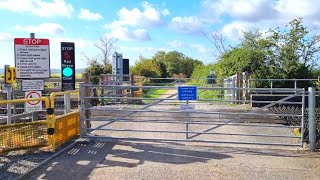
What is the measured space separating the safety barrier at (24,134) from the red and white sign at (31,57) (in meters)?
1.40

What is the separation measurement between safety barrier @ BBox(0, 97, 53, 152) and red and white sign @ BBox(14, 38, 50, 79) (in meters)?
1.40

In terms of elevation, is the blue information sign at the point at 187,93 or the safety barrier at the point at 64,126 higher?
the blue information sign at the point at 187,93

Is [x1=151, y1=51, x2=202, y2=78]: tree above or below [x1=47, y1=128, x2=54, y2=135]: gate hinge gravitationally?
above

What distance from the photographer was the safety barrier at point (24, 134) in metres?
8.48

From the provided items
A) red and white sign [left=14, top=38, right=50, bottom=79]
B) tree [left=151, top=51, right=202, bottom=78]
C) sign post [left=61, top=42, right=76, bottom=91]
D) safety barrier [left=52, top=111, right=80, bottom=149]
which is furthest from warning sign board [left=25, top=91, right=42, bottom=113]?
tree [left=151, top=51, right=202, bottom=78]

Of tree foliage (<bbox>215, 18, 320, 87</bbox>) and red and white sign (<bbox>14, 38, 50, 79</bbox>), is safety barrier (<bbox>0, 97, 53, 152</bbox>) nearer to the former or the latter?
red and white sign (<bbox>14, 38, 50, 79</bbox>)

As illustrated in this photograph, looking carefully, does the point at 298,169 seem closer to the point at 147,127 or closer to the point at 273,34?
the point at 147,127

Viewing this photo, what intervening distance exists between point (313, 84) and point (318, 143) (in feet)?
48.0

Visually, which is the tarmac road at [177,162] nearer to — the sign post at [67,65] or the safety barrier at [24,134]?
the safety barrier at [24,134]

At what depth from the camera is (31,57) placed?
10039 millimetres

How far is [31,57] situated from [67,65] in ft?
3.76

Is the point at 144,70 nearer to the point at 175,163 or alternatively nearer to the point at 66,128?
the point at 66,128

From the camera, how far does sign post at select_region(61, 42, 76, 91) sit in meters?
10.9

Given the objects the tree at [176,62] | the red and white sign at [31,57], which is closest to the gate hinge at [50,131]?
the red and white sign at [31,57]
